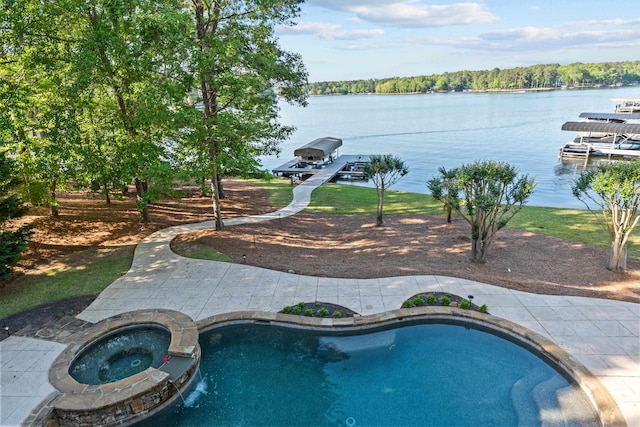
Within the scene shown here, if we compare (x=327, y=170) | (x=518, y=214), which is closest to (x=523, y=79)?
(x=327, y=170)

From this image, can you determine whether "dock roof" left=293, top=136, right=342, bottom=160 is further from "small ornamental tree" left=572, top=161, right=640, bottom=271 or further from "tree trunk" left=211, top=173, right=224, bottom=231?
"small ornamental tree" left=572, top=161, right=640, bottom=271

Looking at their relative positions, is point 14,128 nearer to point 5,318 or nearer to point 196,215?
point 5,318

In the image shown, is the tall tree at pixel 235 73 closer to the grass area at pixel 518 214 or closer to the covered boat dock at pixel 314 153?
the grass area at pixel 518 214

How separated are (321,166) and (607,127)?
114ft

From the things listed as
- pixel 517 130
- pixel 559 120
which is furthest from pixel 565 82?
pixel 517 130

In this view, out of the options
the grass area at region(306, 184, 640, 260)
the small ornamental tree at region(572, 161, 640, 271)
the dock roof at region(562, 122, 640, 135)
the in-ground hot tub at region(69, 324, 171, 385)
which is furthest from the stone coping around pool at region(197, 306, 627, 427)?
the dock roof at region(562, 122, 640, 135)

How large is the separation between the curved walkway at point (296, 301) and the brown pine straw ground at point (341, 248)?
71 cm

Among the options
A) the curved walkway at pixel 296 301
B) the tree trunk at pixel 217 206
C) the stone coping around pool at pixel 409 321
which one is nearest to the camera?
the curved walkway at pixel 296 301

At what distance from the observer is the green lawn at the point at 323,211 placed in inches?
440

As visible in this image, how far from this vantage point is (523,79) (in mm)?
159250

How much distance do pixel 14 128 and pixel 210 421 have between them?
38.3ft

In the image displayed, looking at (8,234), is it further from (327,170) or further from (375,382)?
(327,170)

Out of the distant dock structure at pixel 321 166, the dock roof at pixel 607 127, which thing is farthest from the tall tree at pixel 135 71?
the dock roof at pixel 607 127

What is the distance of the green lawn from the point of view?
1116cm
